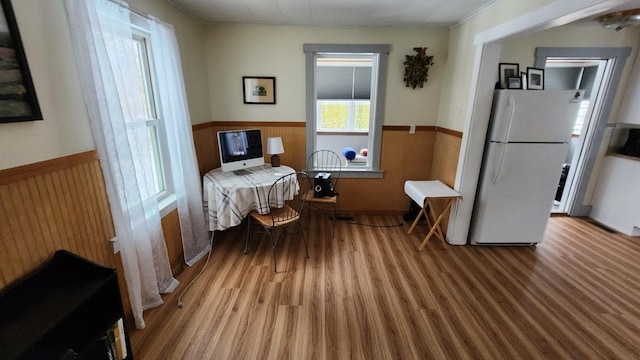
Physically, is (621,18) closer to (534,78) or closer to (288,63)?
(534,78)

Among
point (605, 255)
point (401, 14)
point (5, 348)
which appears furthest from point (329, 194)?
point (605, 255)

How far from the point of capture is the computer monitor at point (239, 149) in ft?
8.71

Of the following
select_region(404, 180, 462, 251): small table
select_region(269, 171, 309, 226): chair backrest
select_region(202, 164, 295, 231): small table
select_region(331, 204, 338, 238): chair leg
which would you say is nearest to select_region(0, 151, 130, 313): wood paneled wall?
select_region(202, 164, 295, 231): small table

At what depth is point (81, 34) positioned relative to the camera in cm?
135

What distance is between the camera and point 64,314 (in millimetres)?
1030

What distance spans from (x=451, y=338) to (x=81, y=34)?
9.07 ft

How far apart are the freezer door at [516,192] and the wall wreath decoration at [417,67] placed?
3.71 feet

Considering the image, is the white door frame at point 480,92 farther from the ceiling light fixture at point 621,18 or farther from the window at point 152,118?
the window at point 152,118

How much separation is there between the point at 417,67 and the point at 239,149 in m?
2.22

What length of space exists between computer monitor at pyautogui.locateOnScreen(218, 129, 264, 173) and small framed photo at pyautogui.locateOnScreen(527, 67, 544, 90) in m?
2.79

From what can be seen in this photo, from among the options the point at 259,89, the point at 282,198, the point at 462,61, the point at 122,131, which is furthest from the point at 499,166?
the point at 122,131

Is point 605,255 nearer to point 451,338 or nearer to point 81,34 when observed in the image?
point 451,338

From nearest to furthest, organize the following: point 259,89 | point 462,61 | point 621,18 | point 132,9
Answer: point 132,9, point 621,18, point 462,61, point 259,89

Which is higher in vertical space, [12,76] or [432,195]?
[12,76]
